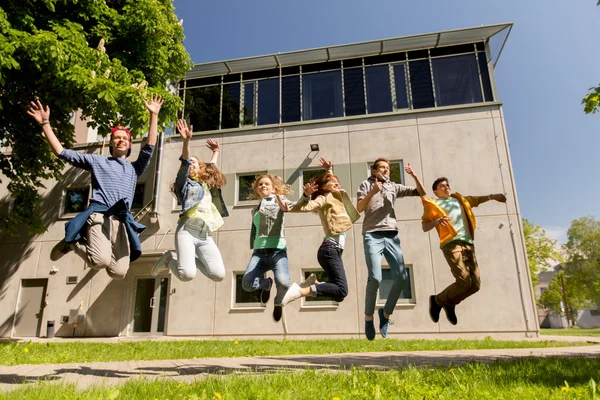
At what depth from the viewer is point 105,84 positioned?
9203 mm

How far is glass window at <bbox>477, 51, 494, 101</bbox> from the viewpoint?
16.1 meters

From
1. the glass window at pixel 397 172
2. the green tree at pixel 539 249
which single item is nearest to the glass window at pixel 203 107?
the glass window at pixel 397 172

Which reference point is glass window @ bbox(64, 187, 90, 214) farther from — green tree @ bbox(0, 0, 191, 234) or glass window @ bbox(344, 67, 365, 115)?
glass window @ bbox(344, 67, 365, 115)

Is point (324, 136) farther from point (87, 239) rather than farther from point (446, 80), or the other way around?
point (87, 239)

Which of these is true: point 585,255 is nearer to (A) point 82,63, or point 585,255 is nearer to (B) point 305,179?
(B) point 305,179

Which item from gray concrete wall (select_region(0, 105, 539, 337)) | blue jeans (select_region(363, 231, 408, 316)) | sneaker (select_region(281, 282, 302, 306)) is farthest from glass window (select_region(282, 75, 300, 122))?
sneaker (select_region(281, 282, 302, 306))

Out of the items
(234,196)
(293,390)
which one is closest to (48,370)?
(293,390)

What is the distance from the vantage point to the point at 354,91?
1730cm

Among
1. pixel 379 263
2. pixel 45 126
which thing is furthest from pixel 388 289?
pixel 45 126

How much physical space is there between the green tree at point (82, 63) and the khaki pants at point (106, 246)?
17.8ft

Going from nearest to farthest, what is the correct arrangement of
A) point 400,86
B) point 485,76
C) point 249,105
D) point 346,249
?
1. point 346,249
2. point 485,76
3. point 400,86
4. point 249,105

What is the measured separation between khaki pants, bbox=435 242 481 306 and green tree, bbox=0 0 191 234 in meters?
7.71

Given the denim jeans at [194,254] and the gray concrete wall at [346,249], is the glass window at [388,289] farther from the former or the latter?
the denim jeans at [194,254]

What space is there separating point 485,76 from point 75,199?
59.0 ft
